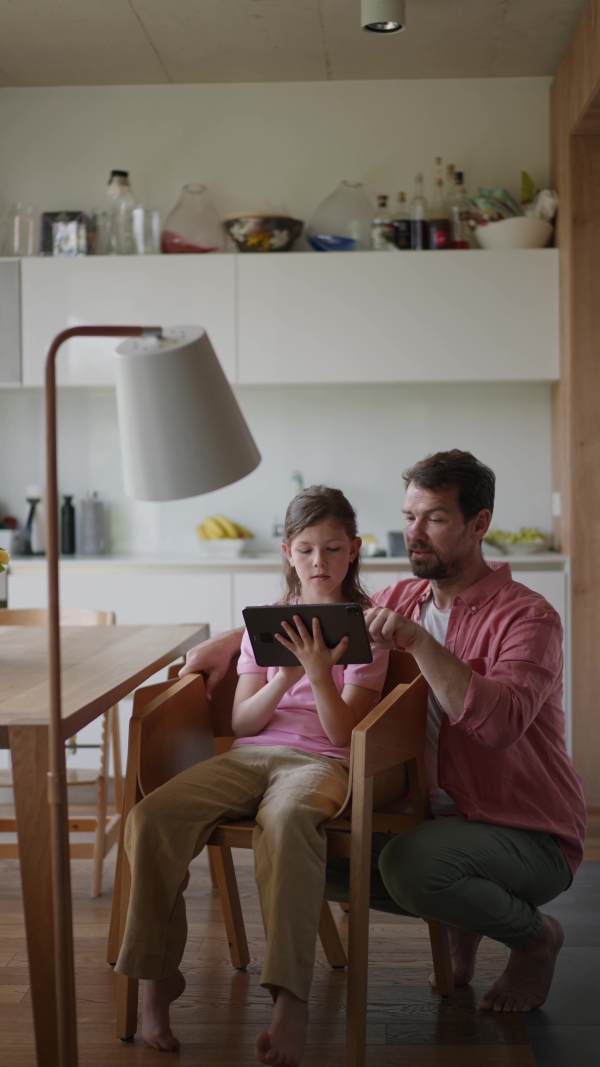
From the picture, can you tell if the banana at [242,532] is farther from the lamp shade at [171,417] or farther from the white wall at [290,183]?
the lamp shade at [171,417]

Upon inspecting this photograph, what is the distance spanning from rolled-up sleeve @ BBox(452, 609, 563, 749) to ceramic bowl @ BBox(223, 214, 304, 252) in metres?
2.47

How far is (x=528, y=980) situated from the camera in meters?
2.20

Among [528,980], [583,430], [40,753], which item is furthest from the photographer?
[583,430]

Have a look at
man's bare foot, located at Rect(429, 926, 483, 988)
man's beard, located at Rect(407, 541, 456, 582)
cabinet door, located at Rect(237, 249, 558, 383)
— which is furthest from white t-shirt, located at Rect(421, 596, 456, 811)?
cabinet door, located at Rect(237, 249, 558, 383)

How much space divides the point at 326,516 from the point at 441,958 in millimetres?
976

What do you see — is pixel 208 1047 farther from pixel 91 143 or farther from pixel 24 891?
pixel 91 143

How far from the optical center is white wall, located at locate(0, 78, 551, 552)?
4340mm

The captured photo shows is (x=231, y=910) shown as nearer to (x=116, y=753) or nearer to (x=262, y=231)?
(x=116, y=753)

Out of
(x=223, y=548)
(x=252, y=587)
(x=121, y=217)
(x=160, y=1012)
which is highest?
(x=121, y=217)

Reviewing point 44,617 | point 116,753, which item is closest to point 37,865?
point 116,753

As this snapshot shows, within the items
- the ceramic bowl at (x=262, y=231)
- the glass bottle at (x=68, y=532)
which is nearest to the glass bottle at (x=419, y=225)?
the ceramic bowl at (x=262, y=231)

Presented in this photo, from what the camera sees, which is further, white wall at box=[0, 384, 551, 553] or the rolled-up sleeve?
white wall at box=[0, 384, 551, 553]

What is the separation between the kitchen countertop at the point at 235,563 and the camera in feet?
12.8

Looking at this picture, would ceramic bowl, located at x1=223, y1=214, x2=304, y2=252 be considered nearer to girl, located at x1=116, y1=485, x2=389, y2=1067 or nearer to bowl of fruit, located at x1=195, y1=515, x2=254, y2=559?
bowl of fruit, located at x1=195, y1=515, x2=254, y2=559
